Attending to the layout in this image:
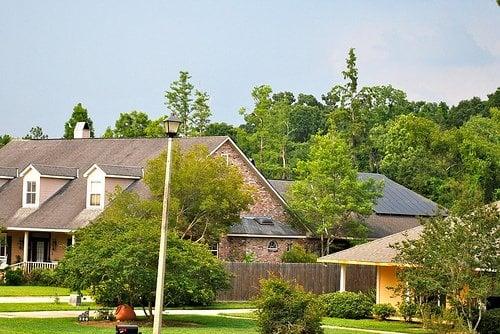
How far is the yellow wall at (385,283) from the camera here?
4628 centimetres

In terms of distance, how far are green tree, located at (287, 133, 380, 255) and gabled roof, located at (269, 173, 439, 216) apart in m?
4.51

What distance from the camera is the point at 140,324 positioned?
38.5m

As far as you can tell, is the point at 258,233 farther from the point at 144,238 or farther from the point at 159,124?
the point at 159,124

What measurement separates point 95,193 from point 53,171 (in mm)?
4404

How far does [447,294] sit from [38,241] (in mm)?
32431

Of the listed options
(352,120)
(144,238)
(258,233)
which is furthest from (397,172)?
(144,238)

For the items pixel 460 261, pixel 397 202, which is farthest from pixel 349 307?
pixel 397 202

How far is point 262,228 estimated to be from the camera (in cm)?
6056

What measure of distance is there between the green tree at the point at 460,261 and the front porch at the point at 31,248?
28191mm

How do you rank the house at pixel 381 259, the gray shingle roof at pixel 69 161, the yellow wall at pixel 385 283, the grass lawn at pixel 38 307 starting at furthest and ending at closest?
the gray shingle roof at pixel 69 161 → the yellow wall at pixel 385 283 → the house at pixel 381 259 → the grass lawn at pixel 38 307

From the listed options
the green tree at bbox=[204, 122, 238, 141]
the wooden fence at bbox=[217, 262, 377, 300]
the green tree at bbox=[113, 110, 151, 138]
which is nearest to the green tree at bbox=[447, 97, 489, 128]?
the green tree at bbox=[204, 122, 238, 141]

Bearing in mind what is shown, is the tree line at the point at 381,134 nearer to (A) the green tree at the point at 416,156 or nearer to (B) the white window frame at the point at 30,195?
(A) the green tree at the point at 416,156

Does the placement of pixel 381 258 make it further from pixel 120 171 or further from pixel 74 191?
pixel 74 191

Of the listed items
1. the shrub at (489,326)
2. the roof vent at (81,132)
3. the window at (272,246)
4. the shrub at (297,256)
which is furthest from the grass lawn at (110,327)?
the roof vent at (81,132)
